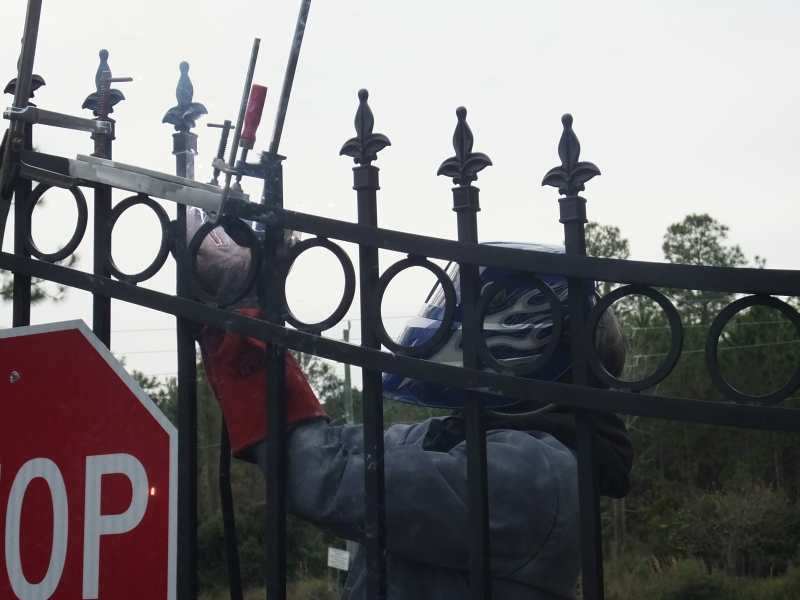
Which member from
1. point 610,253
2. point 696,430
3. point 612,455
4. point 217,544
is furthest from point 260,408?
point 696,430

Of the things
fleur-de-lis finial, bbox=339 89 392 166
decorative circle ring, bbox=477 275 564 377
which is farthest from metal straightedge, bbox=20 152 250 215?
decorative circle ring, bbox=477 275 564 377

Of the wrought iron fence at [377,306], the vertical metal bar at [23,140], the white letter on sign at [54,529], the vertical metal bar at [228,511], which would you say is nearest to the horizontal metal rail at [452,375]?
the wrought iron fence at [377,306]

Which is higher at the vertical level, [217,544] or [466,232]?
[466,232]

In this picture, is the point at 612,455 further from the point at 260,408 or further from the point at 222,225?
the point at 222,225

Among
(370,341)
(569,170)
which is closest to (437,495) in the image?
(370,341)

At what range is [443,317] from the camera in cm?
186

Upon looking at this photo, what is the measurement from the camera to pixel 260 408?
204 cm

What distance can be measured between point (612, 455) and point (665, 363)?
37 centimetres

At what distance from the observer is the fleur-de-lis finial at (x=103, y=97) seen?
2314 millimetres

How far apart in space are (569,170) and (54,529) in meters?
1.25

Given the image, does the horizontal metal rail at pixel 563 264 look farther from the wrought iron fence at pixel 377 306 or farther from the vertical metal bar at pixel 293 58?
the vertical metal bar at pixel 293 58

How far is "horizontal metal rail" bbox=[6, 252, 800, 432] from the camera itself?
5.35 feet

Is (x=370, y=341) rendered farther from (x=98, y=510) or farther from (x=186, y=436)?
(x=98, y=510)

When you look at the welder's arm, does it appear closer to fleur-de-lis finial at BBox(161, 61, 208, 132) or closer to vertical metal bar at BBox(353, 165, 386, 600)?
vertical metal bar at BBox(353, 165, 386, 600)
